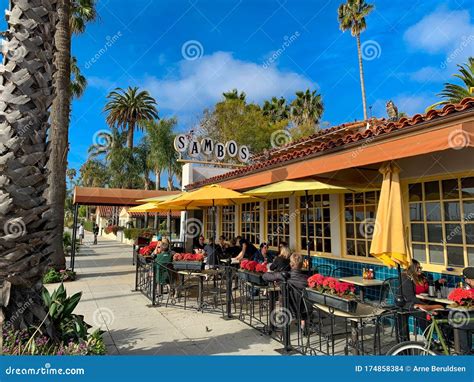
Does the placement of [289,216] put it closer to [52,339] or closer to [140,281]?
[140,281]

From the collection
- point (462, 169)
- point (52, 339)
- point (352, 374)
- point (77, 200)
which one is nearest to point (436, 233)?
point (462, 169)

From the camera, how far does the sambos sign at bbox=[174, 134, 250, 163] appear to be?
12.8 meters

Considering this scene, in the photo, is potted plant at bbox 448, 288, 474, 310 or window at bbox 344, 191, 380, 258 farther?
window at bbox 344, 191, 380, 258

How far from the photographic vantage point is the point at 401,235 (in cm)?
400

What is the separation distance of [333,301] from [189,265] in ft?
11.7

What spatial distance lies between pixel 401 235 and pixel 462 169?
1893 millimetres

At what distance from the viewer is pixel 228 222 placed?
12.4 metres

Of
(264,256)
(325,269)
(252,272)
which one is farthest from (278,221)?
(252,272)

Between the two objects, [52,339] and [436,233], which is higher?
[436,233]

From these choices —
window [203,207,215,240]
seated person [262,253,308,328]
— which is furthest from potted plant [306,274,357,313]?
window [203,207,215,240]

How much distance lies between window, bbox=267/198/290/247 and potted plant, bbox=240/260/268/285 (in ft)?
10.1

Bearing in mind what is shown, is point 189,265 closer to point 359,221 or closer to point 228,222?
point 359,221

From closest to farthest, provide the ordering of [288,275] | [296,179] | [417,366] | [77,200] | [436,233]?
[417,366] → [288,275] → [436,233] → [296,179] → [77,200]

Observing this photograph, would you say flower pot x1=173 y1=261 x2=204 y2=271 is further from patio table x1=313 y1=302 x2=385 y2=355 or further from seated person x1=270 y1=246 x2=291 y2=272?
patio table x1=313 y1=302 x2=385 y2=355
